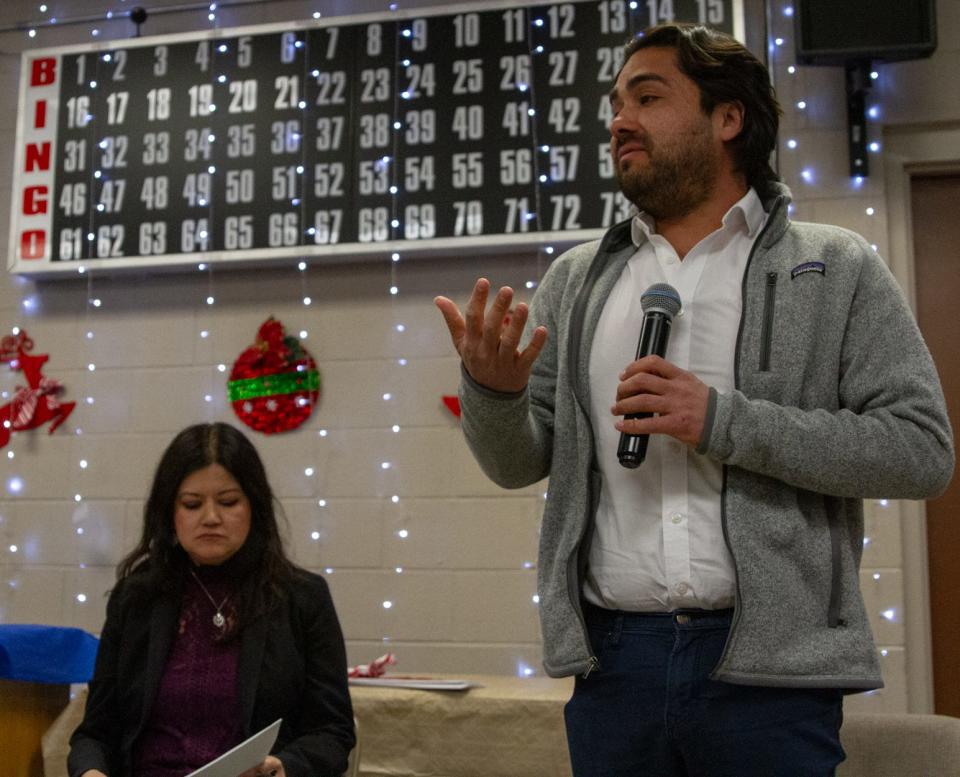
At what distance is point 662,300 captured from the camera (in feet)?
4.39

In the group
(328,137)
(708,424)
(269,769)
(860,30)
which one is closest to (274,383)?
(328,137)

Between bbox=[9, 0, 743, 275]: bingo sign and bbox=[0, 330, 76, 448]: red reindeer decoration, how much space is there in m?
0.32

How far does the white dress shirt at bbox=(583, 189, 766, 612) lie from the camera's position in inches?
50.0

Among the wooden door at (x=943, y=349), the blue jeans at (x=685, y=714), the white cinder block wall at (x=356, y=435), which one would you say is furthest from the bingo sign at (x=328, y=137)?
the blue jeans at (x=685, y=714)

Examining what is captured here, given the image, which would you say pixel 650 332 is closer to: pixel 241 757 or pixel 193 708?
pixel 241 757

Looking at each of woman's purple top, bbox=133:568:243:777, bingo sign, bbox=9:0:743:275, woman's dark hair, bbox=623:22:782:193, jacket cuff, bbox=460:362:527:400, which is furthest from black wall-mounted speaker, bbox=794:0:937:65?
woman's purple top, bbox=133:568:243:777

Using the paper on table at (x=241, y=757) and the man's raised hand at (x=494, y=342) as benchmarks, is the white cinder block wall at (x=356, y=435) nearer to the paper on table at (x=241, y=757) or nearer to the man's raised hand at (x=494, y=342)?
the paper on table at (x=241, y=757)

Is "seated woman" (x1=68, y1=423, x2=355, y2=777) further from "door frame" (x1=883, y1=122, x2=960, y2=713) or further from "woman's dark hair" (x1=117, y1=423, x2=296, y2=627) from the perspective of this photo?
"door frame" (x1=883, y1=122, x2=960, y2=713)

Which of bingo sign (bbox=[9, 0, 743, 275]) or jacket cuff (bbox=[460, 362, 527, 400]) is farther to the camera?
bingo sign (bbox=[9, 0, 743, 275])

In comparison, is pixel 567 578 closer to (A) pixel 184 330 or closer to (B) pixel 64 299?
(A) pixel 184 330

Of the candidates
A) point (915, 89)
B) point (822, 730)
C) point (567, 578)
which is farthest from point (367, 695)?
point (915, 89)

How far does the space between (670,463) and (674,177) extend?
39 centimetres

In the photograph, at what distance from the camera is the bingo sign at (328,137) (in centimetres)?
330

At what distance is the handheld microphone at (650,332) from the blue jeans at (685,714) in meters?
0.19
